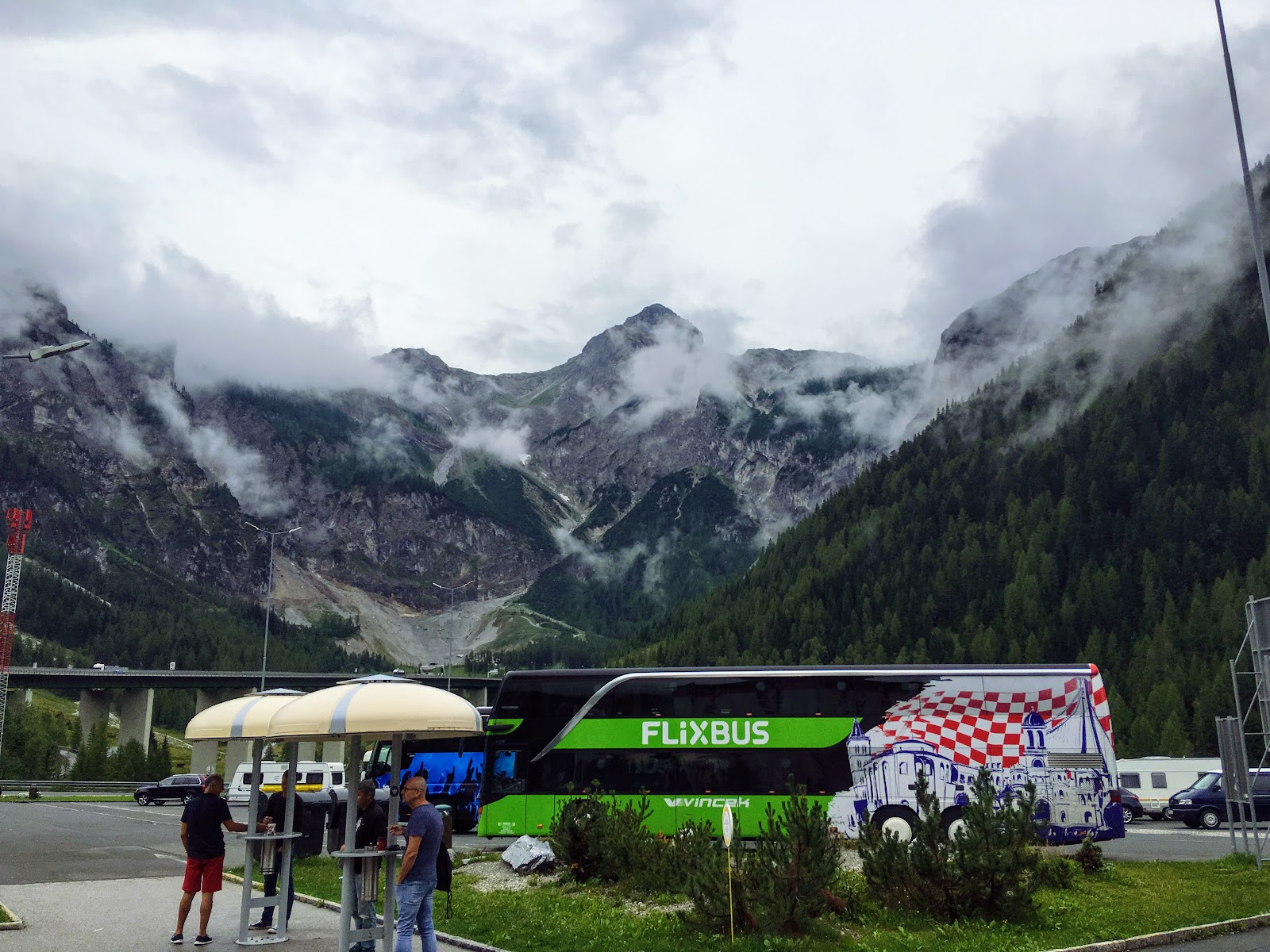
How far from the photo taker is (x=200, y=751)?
88312 mm

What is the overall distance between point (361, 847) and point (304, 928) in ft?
12.2

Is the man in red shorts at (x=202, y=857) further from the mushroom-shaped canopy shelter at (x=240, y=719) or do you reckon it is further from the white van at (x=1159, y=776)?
the white van at (x=1159, y=776)

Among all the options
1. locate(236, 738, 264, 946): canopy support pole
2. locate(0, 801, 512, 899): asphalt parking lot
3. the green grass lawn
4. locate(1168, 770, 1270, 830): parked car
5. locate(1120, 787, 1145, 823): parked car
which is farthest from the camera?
locate(1120, 787, 1145, 823): parked car

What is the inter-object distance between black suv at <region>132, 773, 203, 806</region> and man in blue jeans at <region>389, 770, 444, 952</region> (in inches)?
2156

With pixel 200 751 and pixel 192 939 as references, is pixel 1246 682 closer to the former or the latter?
pixel 200 751

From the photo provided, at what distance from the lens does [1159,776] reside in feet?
179

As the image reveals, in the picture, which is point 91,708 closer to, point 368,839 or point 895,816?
point 895,816

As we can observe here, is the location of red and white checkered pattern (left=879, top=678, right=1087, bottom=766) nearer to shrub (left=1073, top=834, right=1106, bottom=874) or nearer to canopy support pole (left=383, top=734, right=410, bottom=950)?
shrub (left=1073, top=834, right=1106, bottom=874)

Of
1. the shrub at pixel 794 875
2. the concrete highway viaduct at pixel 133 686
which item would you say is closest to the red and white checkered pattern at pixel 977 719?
the shrub at pixel 794 875

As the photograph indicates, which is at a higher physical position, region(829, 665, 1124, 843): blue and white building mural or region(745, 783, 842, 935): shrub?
region(829, 665, 1124, 843): blue and white building mural

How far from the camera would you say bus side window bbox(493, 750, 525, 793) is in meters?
31.6

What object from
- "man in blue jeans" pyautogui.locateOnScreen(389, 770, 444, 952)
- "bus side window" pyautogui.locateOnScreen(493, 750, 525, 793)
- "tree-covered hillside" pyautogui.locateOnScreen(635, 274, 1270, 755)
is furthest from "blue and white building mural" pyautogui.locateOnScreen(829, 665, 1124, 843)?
"tree-covered hillside" pyautogui.locateOnScreen(635, 274, 1270, 755)

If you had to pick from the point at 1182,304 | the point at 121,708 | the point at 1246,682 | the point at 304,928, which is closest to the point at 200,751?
the point at 121,708

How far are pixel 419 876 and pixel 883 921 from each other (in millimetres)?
7932
